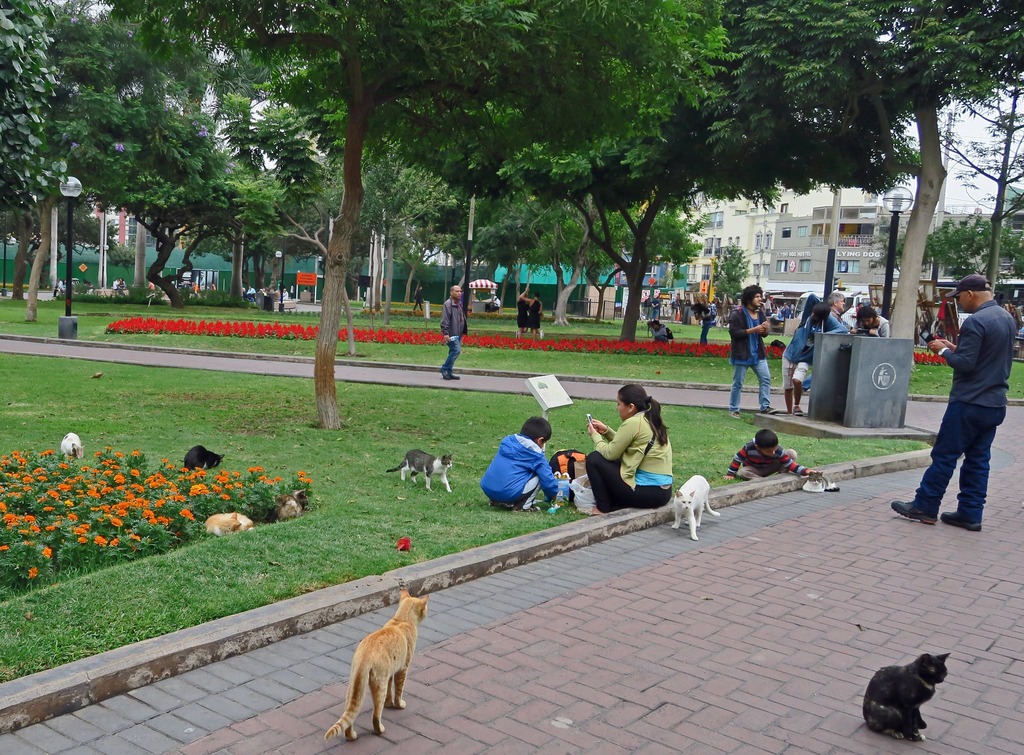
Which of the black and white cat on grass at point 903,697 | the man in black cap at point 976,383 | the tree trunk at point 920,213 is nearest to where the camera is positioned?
the black and white cat on grass at point 903,697

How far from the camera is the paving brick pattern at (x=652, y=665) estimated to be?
12.5 ft

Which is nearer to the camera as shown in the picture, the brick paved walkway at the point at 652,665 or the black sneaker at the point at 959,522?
the brick paved walkway at the point at 652,665

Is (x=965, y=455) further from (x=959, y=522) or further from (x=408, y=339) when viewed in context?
(x=408, y=339)

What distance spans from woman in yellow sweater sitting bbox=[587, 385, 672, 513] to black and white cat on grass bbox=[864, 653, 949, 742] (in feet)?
10.9

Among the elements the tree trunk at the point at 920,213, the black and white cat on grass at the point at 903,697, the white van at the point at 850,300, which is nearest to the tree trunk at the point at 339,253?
the white van at the point at 850,300

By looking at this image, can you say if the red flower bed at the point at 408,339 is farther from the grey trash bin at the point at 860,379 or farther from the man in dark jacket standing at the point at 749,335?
the grey trash bin at the point at 860,379

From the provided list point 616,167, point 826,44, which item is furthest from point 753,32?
point 616,167

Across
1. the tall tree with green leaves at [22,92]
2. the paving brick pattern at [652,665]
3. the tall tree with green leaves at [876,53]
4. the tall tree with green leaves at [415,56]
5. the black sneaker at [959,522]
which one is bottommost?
the paving brick pattern at [652,665]

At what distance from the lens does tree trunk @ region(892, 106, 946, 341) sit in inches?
844

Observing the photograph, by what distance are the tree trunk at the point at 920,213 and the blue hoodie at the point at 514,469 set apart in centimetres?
1649

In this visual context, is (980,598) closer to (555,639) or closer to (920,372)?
(555,639)

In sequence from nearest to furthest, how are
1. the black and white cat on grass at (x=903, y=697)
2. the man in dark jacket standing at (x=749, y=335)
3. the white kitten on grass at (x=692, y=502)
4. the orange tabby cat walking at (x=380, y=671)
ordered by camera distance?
the orange tabby cat walking at (x=380, y=671) → the black and white cat on grass at (x=903, y=697) → the white kitten on grass at (x=692, y=502) → the man in dark jacket standing at (x=749, y=335)

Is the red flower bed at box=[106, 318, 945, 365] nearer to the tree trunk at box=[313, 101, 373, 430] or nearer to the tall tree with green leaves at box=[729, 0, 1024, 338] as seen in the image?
the tall tree with green leaves at box=[729, 0, 1024, 338]

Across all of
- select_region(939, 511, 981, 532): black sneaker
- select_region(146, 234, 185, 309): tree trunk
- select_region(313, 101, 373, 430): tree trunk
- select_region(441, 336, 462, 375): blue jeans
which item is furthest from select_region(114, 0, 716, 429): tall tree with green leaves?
select_region(146, 234, 185, 309): tree trunk
